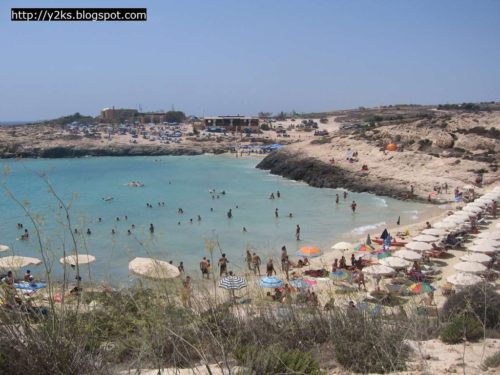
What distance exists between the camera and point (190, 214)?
31.9m

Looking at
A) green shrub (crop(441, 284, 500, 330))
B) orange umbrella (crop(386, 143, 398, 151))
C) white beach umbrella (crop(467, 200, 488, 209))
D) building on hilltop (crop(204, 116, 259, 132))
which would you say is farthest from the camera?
building on hilltop (crop(204, 116, 259, 132))

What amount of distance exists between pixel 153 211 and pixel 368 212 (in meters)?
15.3

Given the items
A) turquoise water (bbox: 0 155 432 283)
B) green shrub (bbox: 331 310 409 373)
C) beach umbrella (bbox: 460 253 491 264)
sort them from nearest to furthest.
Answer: green shrub (bbox: 331 310 409 373) → beach umbrella (bbox: 460 253 491 264) → turquoise water (bbox: 0 155 432 283)

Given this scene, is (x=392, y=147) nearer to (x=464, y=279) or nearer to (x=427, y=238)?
(x=427, y=238)

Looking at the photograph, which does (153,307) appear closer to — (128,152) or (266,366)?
(266,366)

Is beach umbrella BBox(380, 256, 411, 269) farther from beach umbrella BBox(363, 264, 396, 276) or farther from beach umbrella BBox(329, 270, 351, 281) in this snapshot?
beach umbrella BBox(329, 270, 351, 281)

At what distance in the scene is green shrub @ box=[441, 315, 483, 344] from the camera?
24.5 ft

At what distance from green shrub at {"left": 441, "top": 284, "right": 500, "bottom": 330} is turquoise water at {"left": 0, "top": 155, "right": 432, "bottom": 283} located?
6605 millimetres

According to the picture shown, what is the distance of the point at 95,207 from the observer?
1396 inches

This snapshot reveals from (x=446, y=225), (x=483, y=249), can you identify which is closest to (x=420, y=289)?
(x=483, y=249)

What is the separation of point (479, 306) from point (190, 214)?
24713 mm

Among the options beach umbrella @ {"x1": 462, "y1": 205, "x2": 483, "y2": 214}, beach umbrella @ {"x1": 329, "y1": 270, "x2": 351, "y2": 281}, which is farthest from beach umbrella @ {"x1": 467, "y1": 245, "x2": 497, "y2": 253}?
beach umbrella @ {"x1": 462, "y1": 205, "x2": 483, "y2": 214}

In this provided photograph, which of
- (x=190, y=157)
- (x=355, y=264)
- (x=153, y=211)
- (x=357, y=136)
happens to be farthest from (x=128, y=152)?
(x=355, y=264)

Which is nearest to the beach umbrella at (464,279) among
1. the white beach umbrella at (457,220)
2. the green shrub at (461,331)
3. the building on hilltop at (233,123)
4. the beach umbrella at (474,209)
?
the green shrub at (461,331)
